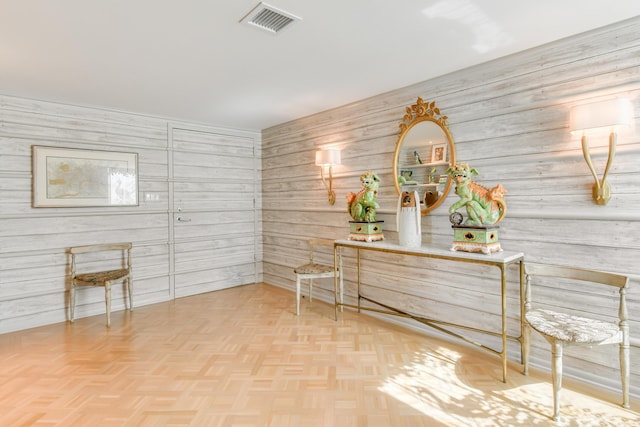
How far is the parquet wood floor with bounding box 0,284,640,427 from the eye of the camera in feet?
6.72

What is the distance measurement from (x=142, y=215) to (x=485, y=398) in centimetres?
410

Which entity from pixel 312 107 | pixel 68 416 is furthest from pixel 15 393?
pixel 312 107

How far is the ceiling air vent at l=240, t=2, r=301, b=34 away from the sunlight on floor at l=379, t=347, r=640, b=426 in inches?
97.7

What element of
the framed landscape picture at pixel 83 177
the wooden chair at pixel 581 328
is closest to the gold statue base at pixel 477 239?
the wooden chair at pixel 581 328

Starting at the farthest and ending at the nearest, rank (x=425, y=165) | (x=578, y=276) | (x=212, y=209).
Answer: (x=212, y=209) < (x=425, y=165) < (x=578, y=276)

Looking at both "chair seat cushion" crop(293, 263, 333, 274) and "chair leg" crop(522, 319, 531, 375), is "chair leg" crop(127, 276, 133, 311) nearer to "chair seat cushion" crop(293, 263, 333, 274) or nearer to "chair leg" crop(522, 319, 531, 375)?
"chair seat cushion" crop(293, 263, 333, 274)

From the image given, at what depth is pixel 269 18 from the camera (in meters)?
2.13

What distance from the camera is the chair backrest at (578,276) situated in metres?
2.04

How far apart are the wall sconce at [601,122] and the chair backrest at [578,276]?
0.49 m

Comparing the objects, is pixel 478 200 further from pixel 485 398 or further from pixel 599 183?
pixel 485 398

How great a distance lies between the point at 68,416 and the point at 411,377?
2211mm

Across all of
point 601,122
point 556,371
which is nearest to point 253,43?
point 601,122

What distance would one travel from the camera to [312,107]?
163 inches

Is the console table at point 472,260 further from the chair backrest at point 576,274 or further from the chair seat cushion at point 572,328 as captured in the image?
the chair seat cushion at point 572,328
